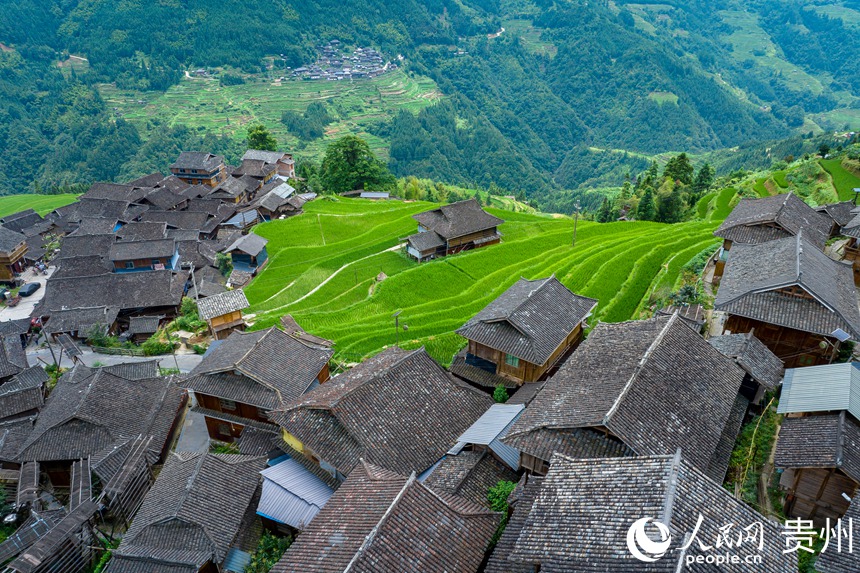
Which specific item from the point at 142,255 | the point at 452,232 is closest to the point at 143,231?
the point at 142,255

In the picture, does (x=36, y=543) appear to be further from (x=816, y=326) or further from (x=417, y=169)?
(x=417, y=169)

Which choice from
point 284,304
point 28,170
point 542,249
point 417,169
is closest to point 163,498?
point 284,304

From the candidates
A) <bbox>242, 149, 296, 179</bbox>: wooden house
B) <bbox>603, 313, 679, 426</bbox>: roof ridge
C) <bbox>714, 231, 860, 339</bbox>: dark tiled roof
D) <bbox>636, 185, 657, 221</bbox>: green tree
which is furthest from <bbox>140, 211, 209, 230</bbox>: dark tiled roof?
<bbox>714, 231, 860, 339</bbox>: dark tiled roof

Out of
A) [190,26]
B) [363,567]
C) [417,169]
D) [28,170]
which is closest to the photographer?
[363,567]

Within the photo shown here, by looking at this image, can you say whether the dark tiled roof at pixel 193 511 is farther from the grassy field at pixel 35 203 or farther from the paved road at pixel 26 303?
the grassy field at pixel 35 203

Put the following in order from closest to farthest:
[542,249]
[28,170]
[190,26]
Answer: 1. [542,249]
2. [28,170]
3. [190,26]

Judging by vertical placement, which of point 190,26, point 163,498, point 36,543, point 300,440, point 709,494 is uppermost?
point 190,26
